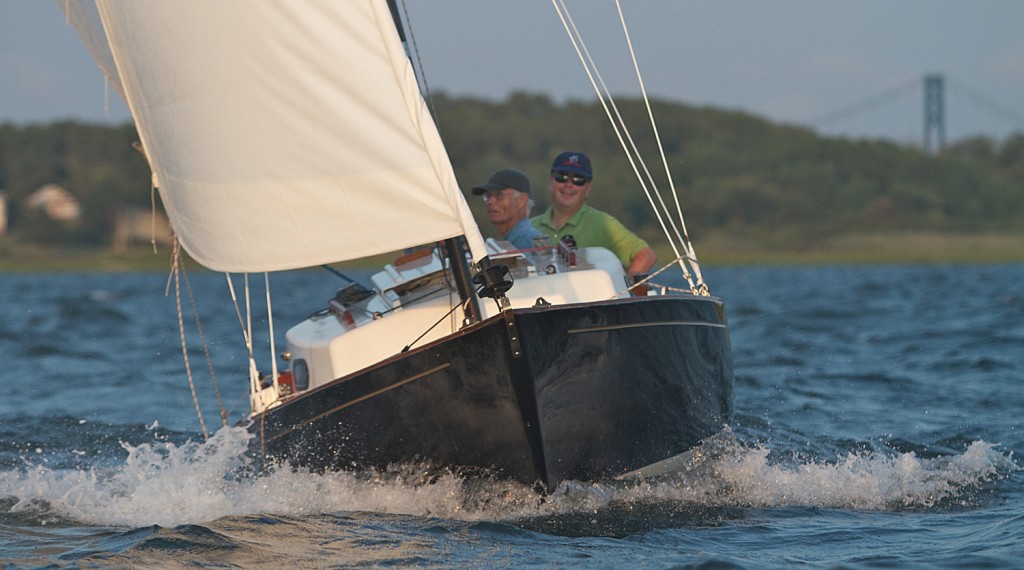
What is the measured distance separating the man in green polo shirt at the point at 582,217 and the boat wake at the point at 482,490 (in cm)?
132

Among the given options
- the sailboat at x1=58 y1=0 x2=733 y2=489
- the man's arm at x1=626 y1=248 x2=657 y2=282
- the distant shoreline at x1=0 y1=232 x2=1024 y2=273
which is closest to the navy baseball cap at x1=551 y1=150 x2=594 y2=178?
the man's arm at x1=626 y1=248 x2=657 y2=282

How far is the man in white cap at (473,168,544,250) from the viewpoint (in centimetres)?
722

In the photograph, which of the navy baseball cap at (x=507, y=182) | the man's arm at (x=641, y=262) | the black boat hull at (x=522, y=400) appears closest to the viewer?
the black boat hull at (x=522, y=400)

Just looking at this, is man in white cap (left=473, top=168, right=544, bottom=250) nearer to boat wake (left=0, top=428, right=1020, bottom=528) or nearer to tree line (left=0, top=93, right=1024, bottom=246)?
boat wake (left=0, top=428, right=1020, bottom=528)

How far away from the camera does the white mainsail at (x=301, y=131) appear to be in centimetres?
545

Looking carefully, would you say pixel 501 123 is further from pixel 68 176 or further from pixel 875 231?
pixel 68 176

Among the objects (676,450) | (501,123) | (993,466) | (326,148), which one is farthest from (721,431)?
(501,123)

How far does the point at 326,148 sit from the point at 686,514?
2.32 metres

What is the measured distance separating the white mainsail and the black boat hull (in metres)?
0.49

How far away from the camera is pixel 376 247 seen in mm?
5570

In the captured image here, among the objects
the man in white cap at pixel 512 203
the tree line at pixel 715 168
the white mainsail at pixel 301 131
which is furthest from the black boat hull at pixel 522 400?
the tree line at pixel 715 168

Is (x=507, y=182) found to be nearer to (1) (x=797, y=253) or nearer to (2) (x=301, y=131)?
(2) (x=301, y=131)

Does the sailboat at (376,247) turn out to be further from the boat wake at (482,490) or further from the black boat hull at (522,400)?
the boat wake at (482,490)

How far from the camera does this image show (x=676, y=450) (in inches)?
249
